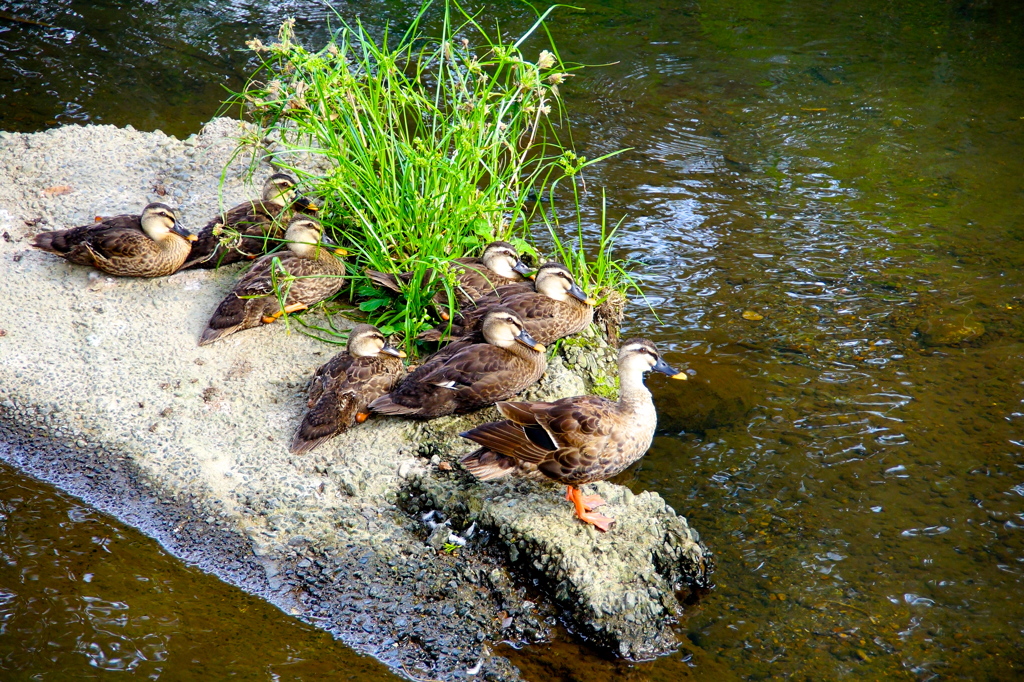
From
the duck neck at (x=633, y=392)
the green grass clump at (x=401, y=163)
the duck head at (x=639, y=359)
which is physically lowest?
the duck neck at (x=633, y=392)

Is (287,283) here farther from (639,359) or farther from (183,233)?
(639,359)

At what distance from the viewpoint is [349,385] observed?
4.54 meters

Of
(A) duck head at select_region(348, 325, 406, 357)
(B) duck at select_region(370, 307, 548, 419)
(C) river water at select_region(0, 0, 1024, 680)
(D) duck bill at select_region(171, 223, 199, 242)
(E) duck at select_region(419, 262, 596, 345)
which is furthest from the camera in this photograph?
(D) duck bill at select_region(171, 223, 199, 242)

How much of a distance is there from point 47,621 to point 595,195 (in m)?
5.93

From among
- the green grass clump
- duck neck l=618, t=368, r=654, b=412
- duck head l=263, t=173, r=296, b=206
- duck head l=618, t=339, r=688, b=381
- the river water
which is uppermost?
the green grass clump

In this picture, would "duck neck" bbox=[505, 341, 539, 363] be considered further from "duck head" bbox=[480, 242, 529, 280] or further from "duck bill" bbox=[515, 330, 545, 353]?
"duck head" bbox=[480, 242, 529, 280]

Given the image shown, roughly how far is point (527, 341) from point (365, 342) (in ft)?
3.11

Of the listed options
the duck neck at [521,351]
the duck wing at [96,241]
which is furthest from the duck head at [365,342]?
the duck wing at [96,241]

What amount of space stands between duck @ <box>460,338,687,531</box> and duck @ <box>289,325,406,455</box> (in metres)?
0.72

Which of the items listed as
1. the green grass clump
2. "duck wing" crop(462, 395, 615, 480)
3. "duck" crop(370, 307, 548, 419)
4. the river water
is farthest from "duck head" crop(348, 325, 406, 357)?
the river water

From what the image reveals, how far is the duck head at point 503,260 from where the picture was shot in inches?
217

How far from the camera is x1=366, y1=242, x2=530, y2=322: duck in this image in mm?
5289

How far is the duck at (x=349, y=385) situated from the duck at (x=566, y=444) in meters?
0.72

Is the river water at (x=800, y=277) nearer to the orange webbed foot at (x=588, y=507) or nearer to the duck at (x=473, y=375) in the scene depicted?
the orange webbed foot at (x=588, y=507)
